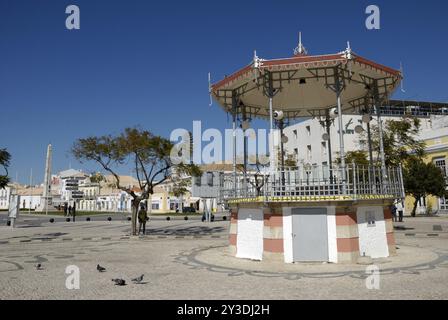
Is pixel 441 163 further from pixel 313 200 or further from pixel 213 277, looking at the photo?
pixel 213 277

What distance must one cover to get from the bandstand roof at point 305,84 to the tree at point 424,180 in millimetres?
25944

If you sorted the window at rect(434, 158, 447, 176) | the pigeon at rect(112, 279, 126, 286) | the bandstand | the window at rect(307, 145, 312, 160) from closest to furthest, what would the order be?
the pigeon at rect(112, 279, 126, 286)
the bandstand
the window at rect(434, 158, 447, 176)
the window at rect(307, 145, 312, 160)

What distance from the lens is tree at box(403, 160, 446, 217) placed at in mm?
41750

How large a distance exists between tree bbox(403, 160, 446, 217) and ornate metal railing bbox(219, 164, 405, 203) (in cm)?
2975

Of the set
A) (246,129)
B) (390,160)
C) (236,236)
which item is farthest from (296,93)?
(390,160)

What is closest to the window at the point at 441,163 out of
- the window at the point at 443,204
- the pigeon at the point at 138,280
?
the window at the point at 443,204

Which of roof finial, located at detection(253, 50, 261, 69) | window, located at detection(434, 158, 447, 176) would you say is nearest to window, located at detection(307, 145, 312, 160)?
window, located at detection(434, 158, 447, 176)

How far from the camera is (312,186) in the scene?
44.0 feet

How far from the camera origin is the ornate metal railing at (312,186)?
41.7 ft

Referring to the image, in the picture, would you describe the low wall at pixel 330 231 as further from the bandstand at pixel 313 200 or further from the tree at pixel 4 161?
the tree at pixel 4 161

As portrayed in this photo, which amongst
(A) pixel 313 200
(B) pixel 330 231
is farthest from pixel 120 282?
(B) pixel 330 231

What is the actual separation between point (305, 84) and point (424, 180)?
103ft

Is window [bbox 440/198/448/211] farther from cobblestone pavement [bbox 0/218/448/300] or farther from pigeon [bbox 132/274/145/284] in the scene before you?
pigeon [bbox 132/274/145/284]

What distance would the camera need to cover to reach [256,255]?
46.0 ft
